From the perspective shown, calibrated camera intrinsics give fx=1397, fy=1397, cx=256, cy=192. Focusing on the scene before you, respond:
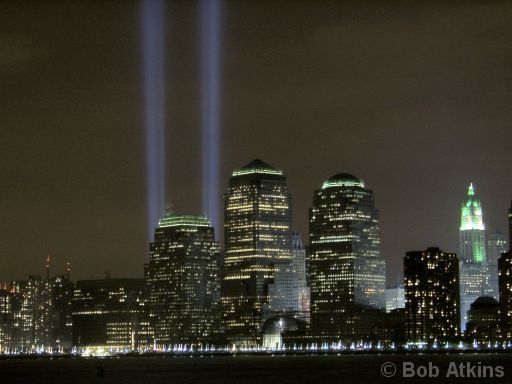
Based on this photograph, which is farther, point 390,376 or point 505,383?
point 390,376

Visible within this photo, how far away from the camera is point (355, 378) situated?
650 feet

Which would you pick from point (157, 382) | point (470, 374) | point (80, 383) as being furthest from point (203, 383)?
point (470, 374)

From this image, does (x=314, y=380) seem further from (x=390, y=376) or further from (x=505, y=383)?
(x=505, y=383)

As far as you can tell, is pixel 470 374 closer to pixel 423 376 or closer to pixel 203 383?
pixel 423 376

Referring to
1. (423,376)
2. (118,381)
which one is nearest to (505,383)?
(423,376)

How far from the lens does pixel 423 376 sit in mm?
194750

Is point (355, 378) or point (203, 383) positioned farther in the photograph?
point (355, 378)

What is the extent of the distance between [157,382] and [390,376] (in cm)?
3302

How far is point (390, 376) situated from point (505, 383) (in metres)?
29.0

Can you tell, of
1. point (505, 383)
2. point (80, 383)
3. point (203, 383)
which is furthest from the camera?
point (80, 383)

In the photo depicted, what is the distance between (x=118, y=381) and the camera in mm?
197500

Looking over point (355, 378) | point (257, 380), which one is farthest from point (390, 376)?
point (257, 380)

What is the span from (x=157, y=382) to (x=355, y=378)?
1115 inches

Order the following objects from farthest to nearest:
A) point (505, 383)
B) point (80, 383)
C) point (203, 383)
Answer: point (80, 383) → point (203, 383) → point (505, 383)
